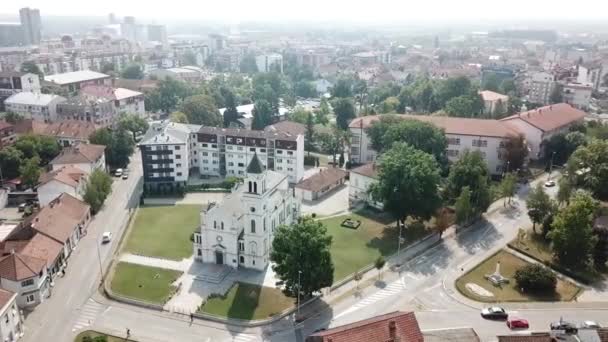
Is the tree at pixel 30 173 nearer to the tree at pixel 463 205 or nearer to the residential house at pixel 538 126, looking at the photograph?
the tree at pixel 463 205

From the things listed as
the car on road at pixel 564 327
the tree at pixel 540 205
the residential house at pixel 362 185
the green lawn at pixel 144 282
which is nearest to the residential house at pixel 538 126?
the tree at pixel 540 205

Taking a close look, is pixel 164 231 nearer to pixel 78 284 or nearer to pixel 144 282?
pixel 144 282

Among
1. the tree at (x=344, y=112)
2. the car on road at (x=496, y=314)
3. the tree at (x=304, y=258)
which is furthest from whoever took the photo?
the tree at (x=344, y=112)

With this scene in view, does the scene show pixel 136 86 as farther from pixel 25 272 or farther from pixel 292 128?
pixel 25 272

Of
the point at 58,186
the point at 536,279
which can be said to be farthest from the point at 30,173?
the point at 536,279

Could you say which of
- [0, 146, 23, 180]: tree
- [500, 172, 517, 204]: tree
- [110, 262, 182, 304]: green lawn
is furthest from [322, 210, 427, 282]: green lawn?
[0, 146, 23, 180]: tree

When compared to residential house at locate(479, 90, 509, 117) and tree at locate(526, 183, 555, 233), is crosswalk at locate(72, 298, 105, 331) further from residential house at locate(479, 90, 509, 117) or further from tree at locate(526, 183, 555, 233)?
residential house at locate(479, 90, 509, 117)

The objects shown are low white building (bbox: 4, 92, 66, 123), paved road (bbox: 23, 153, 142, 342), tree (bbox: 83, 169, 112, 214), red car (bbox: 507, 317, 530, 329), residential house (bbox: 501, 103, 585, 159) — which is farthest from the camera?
low white building (bbox: 4, 92, 66, 123)
